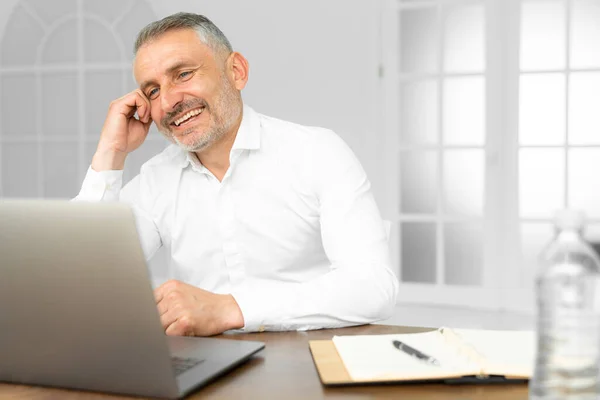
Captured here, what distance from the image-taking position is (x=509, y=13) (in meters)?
3.97

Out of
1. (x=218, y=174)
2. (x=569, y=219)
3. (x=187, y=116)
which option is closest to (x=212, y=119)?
(x=187, y=116)

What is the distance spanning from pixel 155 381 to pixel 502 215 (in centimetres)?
347

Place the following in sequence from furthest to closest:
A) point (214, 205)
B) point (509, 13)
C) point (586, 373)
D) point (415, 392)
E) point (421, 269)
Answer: point (421, 269), point (509, 13), point (214, 205), point (415, 392), point (586, 373)

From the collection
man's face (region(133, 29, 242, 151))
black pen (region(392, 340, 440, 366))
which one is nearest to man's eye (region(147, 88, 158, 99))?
man's face (region(133, 29, 242, 151))

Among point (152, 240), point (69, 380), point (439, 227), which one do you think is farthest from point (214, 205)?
point (439, 227)

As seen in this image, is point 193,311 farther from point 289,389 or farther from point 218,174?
point 218,174

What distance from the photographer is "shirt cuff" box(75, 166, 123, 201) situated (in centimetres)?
190

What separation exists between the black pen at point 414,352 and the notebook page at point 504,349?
0.08m

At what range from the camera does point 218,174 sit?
6.48 feet

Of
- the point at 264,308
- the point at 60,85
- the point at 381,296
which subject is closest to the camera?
the point at 264,308

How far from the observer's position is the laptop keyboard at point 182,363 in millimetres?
969

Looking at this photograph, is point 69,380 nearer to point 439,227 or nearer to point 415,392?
point 415,392

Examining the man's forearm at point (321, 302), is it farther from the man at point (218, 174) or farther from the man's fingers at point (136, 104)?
the man's fingers at point (136, 104)

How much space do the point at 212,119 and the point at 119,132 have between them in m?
0.29
